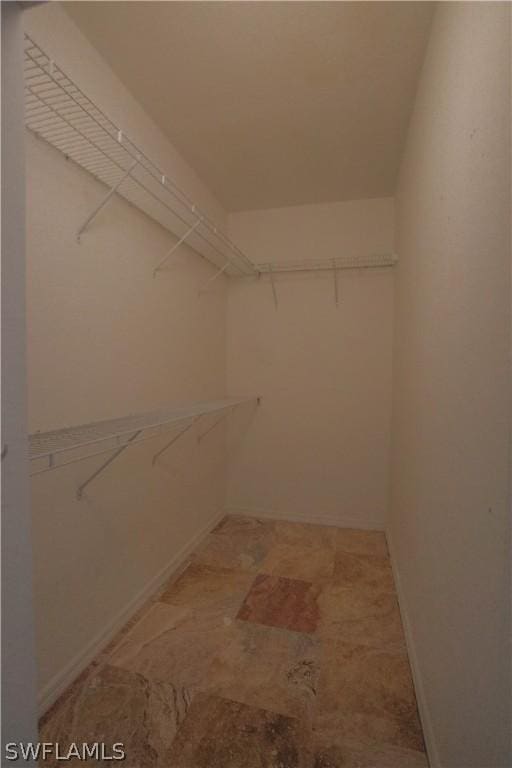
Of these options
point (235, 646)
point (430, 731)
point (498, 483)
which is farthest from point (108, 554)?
point (498, 483)

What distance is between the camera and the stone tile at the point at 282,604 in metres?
1.65

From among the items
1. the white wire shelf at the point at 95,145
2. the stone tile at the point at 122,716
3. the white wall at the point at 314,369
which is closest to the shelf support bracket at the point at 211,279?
the white wire shelf at the point at 95,145

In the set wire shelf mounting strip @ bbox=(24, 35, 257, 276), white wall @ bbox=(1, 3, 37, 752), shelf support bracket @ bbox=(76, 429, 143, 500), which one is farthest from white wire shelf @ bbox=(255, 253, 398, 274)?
white wall @ bbox=(1, 3, 37, 752)

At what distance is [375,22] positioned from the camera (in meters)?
1.30

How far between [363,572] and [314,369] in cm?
139

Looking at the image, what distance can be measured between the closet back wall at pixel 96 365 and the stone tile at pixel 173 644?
4.4 inches

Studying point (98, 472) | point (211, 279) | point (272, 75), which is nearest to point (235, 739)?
point (98, 472)

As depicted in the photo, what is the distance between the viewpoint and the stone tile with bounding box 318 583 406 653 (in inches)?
60.9

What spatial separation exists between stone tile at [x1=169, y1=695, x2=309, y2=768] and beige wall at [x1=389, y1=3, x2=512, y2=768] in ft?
1.39

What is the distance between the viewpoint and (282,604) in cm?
177

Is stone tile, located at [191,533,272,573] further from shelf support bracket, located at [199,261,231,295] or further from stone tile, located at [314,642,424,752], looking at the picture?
shelf support bracket, located at [199,261,231,295]

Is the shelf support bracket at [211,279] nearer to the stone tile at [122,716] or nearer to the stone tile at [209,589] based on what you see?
the stone tile at [209,589]

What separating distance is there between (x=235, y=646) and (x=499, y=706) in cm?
115

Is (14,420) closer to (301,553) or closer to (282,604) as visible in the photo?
(282,604)
